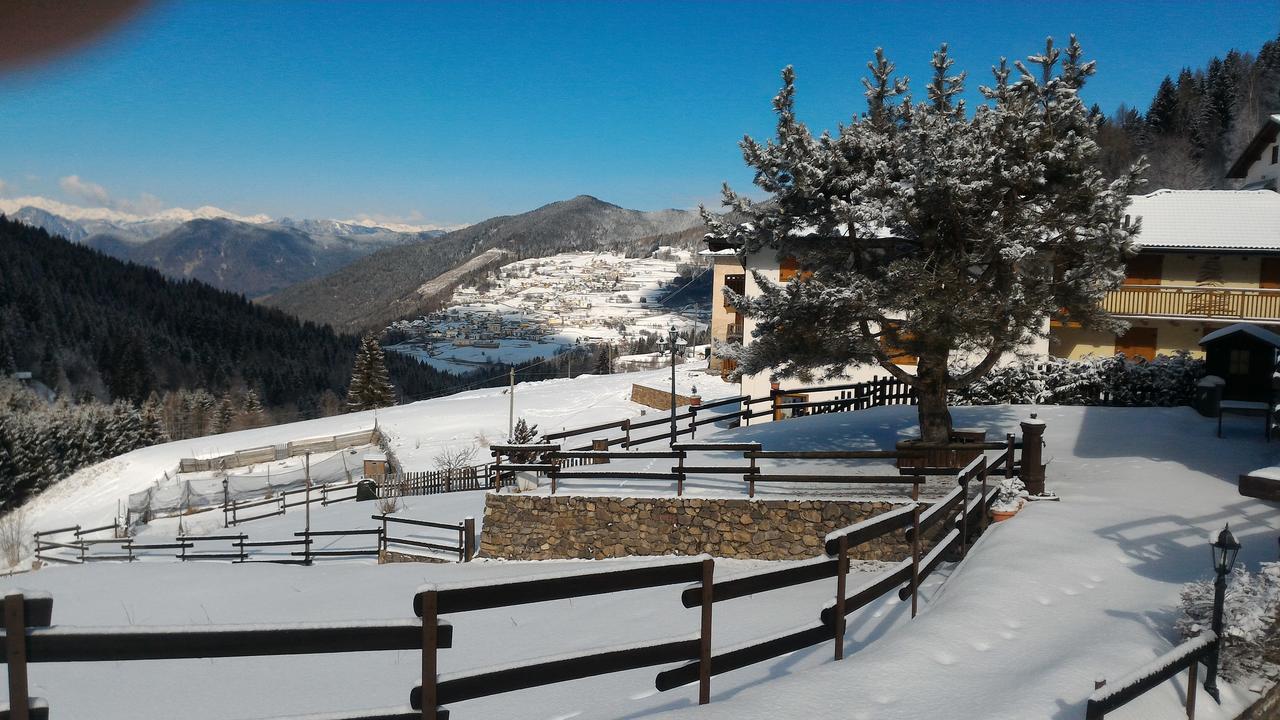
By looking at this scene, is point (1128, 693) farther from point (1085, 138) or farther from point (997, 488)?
point (1085, 138)

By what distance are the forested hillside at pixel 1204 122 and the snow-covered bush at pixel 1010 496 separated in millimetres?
57197

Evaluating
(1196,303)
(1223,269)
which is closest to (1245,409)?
(1196,303)

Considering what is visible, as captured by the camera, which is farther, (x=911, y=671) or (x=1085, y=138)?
(x=1085, y=138)

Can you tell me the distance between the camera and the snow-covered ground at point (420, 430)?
43188 millimetres

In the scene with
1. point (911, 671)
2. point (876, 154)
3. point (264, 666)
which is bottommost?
point (264, 666)

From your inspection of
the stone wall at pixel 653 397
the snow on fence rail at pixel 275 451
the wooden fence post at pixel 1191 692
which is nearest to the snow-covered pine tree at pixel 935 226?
the wooden fence post at pixel 1191 692

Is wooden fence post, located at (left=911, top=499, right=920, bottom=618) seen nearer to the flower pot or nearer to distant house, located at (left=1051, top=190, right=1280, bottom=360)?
the flower pot

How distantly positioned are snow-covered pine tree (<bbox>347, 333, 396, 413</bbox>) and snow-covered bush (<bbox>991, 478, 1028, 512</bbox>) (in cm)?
7430

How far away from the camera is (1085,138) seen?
14.2m

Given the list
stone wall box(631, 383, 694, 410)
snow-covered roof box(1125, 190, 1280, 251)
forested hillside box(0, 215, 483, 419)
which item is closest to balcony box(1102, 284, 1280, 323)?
snow-covered roof box(1125, 190, 1280, 251)

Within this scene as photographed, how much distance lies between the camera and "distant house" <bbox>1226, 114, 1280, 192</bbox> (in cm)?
3203

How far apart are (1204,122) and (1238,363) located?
63231 millimetres

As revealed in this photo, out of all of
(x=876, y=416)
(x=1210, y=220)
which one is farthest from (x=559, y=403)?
(x=1210, y=220)

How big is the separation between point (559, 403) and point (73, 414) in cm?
4633
